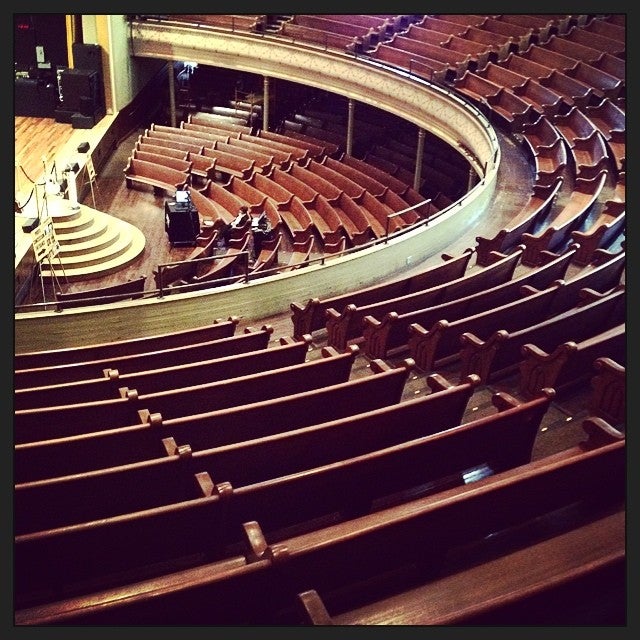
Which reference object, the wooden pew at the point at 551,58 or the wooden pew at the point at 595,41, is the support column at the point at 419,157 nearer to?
the wooden pew at the point at 551,58


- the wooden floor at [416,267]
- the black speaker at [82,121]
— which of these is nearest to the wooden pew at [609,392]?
the wooden floor at [416,267]

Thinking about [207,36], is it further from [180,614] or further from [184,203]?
[180,614]

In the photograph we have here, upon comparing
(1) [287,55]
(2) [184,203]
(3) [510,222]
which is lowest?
(2) [184,203]

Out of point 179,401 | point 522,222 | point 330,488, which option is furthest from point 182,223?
point 330,488

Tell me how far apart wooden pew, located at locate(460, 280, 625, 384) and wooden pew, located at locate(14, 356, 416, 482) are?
41 cm

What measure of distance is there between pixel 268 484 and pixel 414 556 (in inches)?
13.8

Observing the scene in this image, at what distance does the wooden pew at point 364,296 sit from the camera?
11.1 feet

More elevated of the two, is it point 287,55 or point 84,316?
point 287,55

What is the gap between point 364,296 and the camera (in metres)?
3.39

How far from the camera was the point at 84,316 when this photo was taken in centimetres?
364

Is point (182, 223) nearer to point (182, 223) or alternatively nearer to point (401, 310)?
point (182, 223)

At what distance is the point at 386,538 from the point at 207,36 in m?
8.64

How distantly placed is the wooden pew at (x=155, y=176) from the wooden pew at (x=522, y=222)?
3.96 meters

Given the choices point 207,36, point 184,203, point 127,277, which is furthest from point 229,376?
point 207,36
